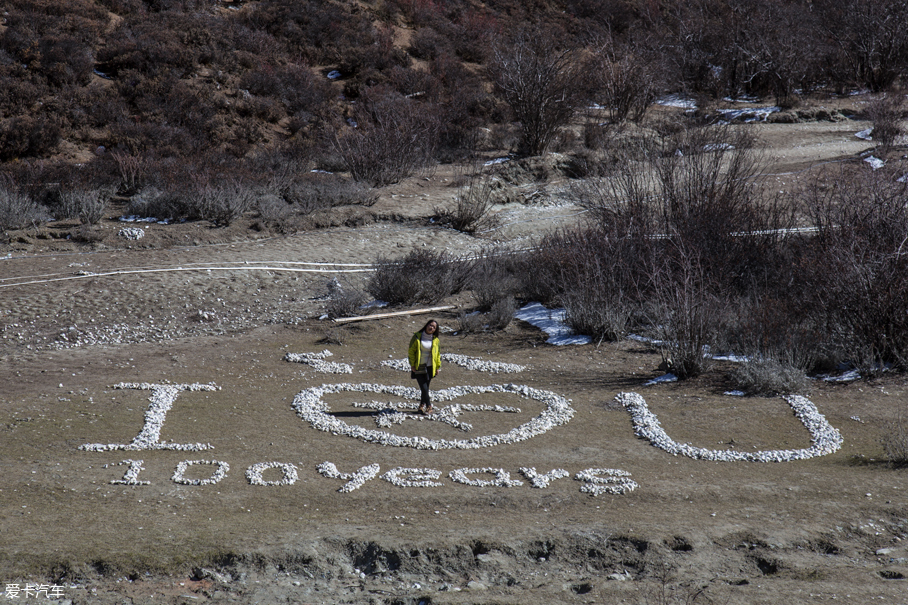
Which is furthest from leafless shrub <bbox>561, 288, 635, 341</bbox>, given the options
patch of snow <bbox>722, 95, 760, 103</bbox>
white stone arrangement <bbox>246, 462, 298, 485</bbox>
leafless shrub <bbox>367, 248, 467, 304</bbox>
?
patch of snow <bbox>722, 95, 760, 103</bbox>

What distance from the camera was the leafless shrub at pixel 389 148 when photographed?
20.8 meters

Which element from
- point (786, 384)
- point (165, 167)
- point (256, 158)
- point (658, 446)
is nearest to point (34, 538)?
point (658, 446)

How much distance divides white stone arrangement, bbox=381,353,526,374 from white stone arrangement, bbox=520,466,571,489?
10.6 feet

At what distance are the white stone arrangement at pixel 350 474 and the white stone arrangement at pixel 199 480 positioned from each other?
0.85m

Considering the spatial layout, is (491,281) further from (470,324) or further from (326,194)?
(326,194)

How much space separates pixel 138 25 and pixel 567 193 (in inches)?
787

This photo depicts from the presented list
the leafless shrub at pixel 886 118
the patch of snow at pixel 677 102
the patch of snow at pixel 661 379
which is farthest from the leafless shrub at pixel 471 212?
the patch of snow at pixel 677 102

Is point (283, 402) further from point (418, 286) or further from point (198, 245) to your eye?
point (198, 245)

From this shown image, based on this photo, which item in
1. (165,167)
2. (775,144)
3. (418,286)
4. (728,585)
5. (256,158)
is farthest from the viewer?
(775,144)

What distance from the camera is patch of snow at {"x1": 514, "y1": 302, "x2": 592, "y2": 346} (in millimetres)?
11578

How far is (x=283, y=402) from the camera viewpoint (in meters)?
8.86

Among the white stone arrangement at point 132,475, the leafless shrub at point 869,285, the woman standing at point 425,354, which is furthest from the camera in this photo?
the leafless shrub at point 869,285

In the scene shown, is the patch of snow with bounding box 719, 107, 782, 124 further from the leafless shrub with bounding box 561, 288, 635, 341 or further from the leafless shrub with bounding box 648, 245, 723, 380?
the leafless shrub with bounding box 648, 245, 723, 380

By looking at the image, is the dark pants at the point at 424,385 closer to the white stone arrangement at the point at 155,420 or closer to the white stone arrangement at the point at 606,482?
the white stone arrangement at the point at 606,482
